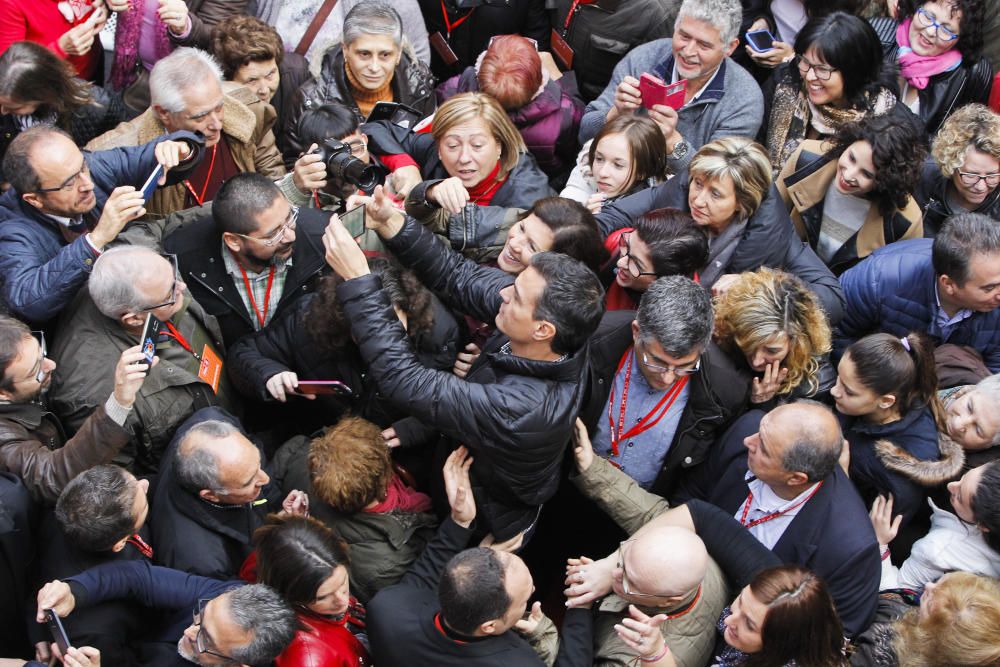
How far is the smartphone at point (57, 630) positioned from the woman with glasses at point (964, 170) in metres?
4.04

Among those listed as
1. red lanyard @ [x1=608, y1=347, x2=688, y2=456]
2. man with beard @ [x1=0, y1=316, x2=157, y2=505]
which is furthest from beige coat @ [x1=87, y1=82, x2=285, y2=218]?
red lanyard @ [x1=608, y1=347, x2=688, y2=456]

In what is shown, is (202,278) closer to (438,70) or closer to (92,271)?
(92,271)

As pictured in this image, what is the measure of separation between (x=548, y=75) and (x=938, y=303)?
2.30m

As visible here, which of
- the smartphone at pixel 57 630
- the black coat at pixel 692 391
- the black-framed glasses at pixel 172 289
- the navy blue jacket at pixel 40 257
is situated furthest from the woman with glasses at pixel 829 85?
the smartphone at pixel 57 630

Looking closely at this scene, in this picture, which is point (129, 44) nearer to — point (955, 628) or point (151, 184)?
point (151, 184)

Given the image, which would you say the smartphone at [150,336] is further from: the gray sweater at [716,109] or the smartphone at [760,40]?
the smartphone at [760,40]

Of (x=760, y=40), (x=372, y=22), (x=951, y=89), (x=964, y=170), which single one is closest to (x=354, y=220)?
(x=372, y=22)

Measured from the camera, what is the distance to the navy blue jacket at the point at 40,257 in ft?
11.5

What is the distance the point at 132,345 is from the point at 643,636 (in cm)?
216

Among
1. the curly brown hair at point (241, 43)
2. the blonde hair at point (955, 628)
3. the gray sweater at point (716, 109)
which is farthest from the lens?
the gray sweater at point (716, 109)

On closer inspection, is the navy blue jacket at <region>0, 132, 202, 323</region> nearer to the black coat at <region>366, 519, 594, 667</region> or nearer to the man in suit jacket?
the black coat at <region>366, 519, 594, 667</region>

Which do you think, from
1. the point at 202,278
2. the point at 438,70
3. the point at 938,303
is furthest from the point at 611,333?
the point at 438,70

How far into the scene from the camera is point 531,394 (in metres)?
3.04

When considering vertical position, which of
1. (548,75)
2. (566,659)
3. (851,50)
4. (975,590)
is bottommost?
(566,659)
